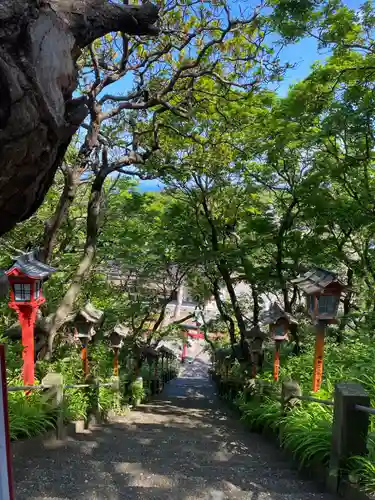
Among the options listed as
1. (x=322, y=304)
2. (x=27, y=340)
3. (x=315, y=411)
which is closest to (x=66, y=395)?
(x=27, y=340)

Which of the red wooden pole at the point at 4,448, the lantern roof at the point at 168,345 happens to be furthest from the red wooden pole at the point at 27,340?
the lantern roof at the point at 168,345

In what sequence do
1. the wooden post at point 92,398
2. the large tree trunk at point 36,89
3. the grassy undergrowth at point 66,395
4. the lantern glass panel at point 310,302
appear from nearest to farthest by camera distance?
the large tree trunk at point 36,89, the grassy undergrowth at point 66,395, the lantern glass panel at point 310,302, the wooden post at point 92,398

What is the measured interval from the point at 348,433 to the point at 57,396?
399 cm

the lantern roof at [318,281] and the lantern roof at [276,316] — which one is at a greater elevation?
the lantern roof at [318,281]

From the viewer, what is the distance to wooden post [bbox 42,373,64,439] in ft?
19.2

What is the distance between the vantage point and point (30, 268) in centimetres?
592

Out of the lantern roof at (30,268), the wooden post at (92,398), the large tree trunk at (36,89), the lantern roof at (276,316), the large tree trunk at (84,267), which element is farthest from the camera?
the lantern roof at (276,316)

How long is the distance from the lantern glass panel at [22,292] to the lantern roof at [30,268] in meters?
0.21

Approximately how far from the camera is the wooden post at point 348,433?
3.92m

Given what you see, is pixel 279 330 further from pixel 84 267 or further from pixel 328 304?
pixel 84 267

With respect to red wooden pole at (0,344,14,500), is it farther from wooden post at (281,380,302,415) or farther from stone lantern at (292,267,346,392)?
stone lantern at (292,267,346,392)

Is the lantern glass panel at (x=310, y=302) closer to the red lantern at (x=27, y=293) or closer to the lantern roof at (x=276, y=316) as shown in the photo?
the lantern roof at (x=276, y=316)

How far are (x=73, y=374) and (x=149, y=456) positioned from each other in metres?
3.46

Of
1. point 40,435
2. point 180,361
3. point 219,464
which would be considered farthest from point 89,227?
point 180,361
